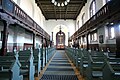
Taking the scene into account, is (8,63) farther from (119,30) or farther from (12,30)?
(12,30)

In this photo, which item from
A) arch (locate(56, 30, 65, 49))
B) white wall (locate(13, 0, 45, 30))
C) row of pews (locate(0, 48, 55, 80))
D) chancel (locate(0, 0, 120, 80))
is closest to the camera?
row of pews (locate(0, 48, 55, 80))

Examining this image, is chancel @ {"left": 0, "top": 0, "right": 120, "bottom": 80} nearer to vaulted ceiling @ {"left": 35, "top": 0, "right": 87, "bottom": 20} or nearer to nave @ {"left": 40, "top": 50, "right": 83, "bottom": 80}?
nave @ {"left": 40, "top": 50, "right": 83, "bottom": 80}

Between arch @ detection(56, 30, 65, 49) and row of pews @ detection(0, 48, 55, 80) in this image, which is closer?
row of pews @ detection(0, 48, 55, 80)

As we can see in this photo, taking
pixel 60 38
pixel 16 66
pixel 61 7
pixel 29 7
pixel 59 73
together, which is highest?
pixel 61 7

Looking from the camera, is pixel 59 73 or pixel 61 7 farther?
pixel 61 7

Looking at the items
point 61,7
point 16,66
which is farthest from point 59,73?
point 61,7

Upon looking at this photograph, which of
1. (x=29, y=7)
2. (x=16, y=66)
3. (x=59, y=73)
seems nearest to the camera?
(x=16, y=66)

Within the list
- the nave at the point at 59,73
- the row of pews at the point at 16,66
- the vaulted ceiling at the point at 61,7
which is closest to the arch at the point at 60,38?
the vaulted ceiling at the point at 61,7

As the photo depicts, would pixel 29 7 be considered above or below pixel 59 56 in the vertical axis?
above

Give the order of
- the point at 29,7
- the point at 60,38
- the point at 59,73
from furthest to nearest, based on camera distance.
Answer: the point at 60,38
the point at 29,7
the point at 59,73

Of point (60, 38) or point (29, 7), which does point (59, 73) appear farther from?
point (60, 38)

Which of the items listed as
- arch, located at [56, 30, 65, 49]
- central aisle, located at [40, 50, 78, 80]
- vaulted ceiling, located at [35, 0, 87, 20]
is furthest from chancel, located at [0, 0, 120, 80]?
arch, located at [56, 30, 65, 49]

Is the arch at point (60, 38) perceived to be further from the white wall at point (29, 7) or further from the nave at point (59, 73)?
the nave at point (59, 73)

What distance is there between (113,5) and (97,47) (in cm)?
656
